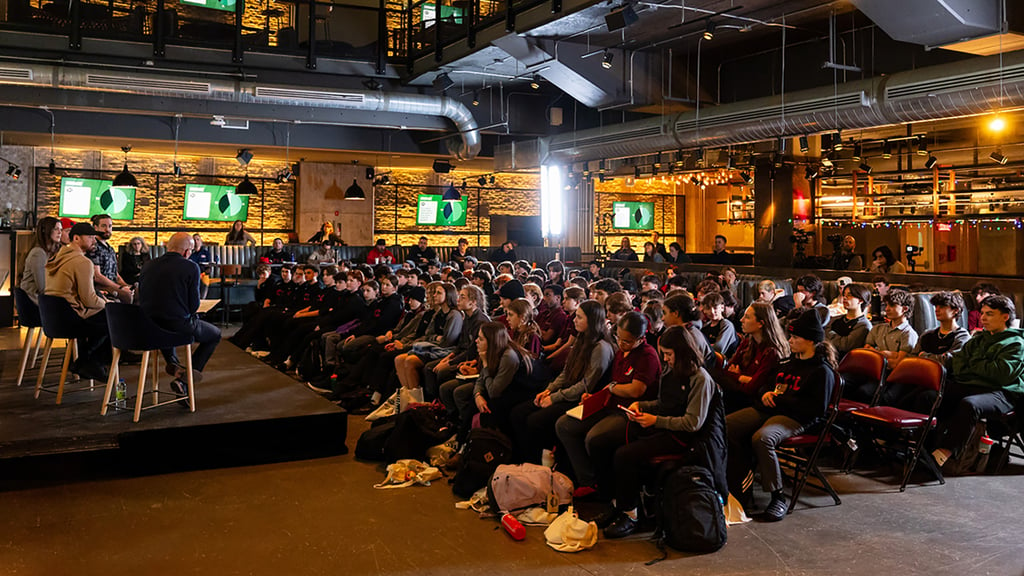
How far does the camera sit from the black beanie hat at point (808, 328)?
4664 mm

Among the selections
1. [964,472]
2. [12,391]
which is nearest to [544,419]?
[964,472]

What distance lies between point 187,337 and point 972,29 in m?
7.08

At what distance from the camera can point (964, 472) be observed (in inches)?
213

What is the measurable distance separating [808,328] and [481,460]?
6.78 feet

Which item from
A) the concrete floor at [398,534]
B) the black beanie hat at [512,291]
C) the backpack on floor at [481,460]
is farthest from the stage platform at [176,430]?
the black beanie hat at [512,291]

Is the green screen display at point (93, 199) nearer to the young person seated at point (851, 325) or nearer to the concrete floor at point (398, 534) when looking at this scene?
the concrete floor at point (398, 534)

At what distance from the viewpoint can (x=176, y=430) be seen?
18.1 feet

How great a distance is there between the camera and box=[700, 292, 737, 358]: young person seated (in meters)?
6.24

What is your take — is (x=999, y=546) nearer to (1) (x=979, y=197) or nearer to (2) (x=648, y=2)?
(2) (x=648, y=2)

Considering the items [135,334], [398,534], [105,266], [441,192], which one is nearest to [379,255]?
[441,192]

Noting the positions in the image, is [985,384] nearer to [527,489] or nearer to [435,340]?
[527,489]

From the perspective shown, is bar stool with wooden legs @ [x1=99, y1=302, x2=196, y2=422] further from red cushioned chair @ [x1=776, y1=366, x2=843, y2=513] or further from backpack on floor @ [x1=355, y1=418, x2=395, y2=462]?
red cushioned chair @ [x1=776, y1=366, x2=843, y2=513]

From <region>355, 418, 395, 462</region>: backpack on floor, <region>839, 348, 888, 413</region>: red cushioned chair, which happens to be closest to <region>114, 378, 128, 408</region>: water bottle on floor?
<region>355, 418, 395, 462</region>: backpack on floor

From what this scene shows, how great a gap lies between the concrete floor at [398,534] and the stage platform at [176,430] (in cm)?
20
